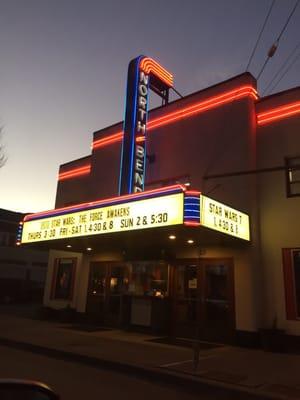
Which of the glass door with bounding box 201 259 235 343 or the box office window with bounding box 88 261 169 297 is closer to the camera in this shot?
the glass door with bounding box 201 259 235 343

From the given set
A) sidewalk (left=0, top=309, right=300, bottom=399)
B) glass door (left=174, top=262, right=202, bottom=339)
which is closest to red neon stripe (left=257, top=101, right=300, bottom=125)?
glass door (left=174, top=262, right=202, bottom=339)

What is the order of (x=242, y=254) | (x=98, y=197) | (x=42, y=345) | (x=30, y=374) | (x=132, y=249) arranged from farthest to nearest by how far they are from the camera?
(x=98, y=197), (x=132, y=249), (x=242, y=254), (x=42, y=345), (x=30, y=374)

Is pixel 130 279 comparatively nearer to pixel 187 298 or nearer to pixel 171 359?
pixel 187 298

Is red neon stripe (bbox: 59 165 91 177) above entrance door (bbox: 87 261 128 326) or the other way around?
above

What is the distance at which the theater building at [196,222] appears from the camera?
11.8 metres

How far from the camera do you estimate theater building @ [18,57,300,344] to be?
11.8m

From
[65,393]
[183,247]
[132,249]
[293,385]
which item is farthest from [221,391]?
[132,249]

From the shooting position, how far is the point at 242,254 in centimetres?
1252

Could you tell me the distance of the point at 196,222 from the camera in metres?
10.1

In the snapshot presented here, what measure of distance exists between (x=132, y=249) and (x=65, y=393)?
8.97 metres

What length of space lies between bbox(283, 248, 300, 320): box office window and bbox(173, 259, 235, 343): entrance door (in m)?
1.63

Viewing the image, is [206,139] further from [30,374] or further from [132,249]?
Answer: [30,374]

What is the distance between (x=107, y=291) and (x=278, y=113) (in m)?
9.41

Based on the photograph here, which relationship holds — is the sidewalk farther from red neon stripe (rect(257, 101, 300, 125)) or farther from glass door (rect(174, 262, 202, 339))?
red neon stripe (rect(257, 101, 300, 125))
